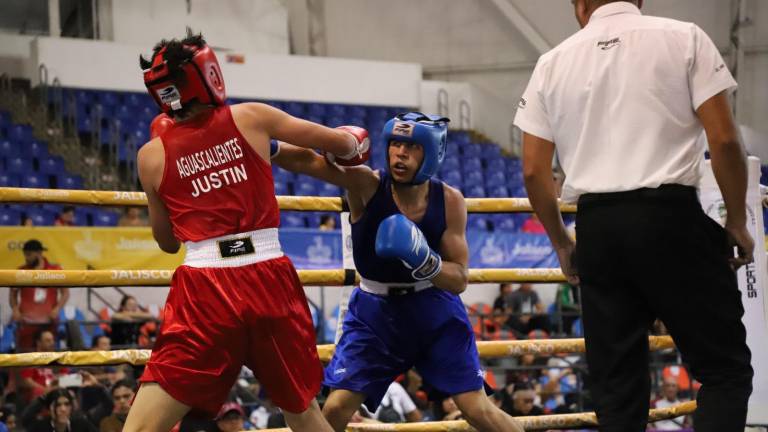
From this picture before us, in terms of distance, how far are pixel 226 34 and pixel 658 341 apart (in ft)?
37.9

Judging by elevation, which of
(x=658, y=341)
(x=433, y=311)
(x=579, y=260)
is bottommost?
(x=658, y=341)

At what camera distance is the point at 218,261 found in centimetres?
293

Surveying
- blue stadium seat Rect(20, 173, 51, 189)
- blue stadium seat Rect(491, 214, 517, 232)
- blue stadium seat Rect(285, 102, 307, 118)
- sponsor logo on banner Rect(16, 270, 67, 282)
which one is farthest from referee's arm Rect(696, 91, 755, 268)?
blue stadium seat Rect(285, 102, 307, 118)

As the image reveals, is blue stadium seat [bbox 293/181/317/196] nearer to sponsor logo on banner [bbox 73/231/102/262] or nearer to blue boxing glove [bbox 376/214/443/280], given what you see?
sponsor logo on banner [bbox 73/231/102/262]

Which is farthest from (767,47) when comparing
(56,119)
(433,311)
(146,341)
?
(433,311)

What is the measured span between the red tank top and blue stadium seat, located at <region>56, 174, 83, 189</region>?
9.67 meters

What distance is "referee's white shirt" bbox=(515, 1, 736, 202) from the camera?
2453mm

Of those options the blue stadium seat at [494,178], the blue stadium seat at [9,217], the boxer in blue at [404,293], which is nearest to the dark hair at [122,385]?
the boxer in blue at [404,293]

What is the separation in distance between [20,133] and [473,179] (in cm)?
657

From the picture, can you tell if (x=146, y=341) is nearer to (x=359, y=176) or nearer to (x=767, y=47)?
(x=359, y=176)

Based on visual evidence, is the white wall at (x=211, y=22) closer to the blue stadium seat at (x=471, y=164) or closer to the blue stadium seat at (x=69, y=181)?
the blue stadium seat at (x=69, y=181)

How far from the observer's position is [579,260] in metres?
2.54

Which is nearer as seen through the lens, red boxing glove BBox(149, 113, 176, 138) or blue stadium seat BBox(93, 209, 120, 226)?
red boxing glove BBox(149, 113, 176, 138)

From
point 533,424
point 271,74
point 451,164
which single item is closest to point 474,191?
point 451,164
